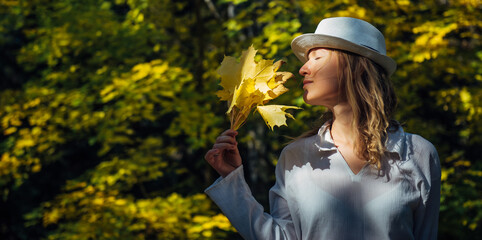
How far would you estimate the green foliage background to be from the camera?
391 cm

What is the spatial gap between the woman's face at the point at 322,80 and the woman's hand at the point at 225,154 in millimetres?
276

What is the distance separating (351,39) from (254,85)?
36 centimetres

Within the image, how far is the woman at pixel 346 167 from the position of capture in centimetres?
138

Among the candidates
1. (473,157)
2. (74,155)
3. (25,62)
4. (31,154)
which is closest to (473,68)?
(473,157)

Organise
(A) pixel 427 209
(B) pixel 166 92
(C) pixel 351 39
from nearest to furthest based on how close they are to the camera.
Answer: (A) pixel 427 209 → (C) pixel 351 39 → (B) pixel 166 92

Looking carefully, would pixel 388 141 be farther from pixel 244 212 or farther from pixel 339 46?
pixel 244 212

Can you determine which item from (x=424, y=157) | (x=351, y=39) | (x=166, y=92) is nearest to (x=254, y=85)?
(x=351, y=39)

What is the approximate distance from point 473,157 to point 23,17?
5526 mm

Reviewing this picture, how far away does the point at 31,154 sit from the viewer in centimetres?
464

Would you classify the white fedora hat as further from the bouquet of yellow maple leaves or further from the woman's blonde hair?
the bouquet of yellow maple leaves

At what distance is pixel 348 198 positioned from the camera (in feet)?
4.64

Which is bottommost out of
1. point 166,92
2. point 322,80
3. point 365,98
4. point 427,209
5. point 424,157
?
point 166,92

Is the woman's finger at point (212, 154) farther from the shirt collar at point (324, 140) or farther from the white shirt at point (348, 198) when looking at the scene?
the shirt collar at point (324, 140)

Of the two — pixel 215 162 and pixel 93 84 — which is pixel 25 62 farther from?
pixel 215 162
